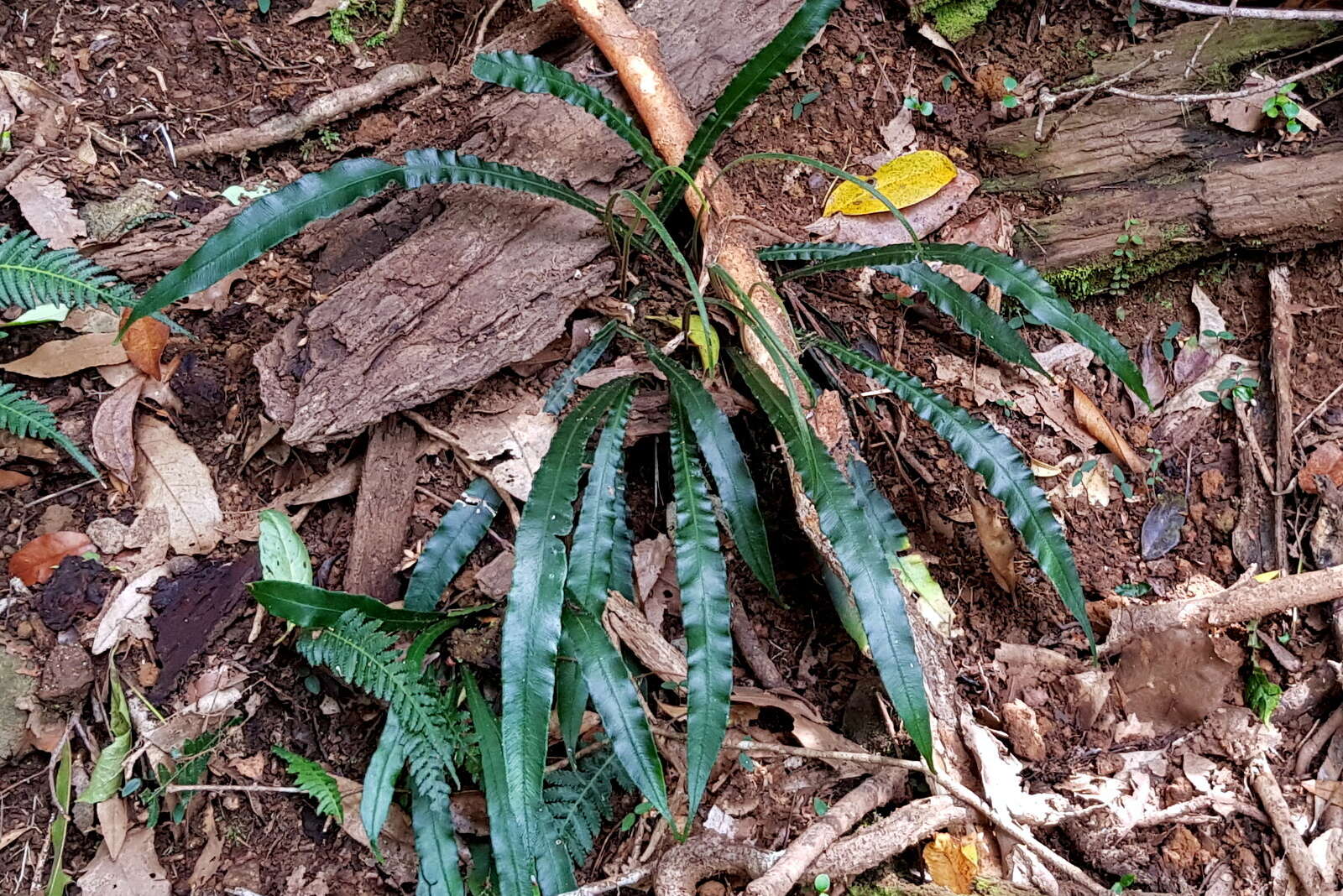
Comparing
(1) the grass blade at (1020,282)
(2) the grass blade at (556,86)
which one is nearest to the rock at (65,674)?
(2) the grass blade at (556,86)

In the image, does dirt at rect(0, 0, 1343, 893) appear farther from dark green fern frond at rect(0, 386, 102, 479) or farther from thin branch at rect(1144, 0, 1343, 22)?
thin branch at rect(1144, 0, 1343, 22)

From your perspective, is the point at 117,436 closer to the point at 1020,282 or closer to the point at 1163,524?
the point at 1020,282

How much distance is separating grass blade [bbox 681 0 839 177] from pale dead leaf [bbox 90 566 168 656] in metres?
1.52

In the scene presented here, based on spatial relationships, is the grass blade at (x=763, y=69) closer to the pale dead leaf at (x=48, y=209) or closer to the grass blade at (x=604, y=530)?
the grass blade at (x=604, y=530)

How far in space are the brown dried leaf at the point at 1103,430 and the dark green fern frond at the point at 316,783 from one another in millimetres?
1927

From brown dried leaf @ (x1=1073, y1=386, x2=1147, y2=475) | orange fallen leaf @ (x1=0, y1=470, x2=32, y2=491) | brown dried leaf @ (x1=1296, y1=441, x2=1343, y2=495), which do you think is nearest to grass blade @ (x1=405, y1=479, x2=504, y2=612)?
orange fallen leaf @ (x1=0, y1=470, x2=32, y2=491)

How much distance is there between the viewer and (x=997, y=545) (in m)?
2.00

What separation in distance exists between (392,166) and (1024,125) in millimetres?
1643

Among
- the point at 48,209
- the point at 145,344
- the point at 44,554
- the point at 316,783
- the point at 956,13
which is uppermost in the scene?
the point at 48,209

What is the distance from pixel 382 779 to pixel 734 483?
Result: 91cm

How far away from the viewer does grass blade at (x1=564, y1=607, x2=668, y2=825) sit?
1545 millimetres

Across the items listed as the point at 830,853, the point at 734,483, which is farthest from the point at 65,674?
the point at 830,853

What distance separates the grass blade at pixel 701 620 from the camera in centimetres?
153

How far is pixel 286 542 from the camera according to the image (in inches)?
73.7
